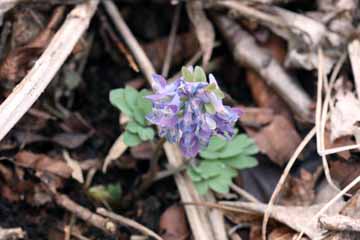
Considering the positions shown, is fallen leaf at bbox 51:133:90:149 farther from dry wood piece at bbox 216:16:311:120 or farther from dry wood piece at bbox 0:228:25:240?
dry wood piece at bbox 216:16:311:120

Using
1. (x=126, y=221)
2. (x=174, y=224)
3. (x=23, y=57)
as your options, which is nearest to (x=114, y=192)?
(x=126, y=221)

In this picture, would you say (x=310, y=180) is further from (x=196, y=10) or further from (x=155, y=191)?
(x=196, y=10)

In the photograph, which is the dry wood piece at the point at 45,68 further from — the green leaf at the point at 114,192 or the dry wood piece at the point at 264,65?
the dry wood piece at the point at 264,65

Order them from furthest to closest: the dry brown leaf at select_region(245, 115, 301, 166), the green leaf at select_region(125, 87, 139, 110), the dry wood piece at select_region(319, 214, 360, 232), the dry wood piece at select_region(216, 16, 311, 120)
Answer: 1. the dry wood piece at select_region(216, 16, 311, 120)
2. the dry brown leaf at select_region(245, 115, 301, 166)
3. the green leaf at select_region(125, 87, 139, 110)
4. the dry wood piece at select_region(319, 214, 360, 232)

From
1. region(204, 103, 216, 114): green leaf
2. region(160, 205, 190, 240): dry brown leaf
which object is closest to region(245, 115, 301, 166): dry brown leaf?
region(160, 205, 190, 240): dry brown leaf

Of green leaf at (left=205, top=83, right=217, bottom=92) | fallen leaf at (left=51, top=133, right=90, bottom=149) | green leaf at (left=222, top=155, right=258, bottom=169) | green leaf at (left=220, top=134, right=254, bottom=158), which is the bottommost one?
green leaf at (left=222, top=155, right=258, bottom=169)

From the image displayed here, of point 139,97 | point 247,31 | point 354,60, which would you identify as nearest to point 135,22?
point 247,31
